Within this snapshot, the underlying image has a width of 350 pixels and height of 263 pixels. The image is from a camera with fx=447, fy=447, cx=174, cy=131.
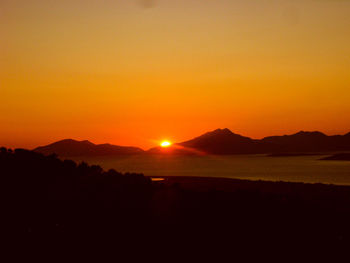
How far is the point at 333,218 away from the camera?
16.6 m

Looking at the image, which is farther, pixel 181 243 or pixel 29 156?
pixel 29 156

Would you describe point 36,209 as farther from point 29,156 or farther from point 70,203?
point 29,156

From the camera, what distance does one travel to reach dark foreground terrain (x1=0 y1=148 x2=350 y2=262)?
12961 mm

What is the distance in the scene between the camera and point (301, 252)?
12.6 metres

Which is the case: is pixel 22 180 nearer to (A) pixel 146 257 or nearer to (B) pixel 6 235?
(B) pixel 6 235

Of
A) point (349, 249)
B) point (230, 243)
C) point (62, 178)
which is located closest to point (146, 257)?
point (230, 243)

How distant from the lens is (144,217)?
15266 millimetres

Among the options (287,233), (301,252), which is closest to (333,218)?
(287,233)

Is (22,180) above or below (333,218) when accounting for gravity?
above

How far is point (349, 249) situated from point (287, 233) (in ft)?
6.03

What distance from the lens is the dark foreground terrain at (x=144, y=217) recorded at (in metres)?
13.0

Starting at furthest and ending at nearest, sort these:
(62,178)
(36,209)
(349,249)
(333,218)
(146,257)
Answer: (62,178), (333,218), (36,209), (349,249), (146,257)

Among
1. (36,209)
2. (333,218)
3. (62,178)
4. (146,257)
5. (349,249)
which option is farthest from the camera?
(62,178)

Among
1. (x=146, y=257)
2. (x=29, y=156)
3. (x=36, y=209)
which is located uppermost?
(x=29, y=156)
